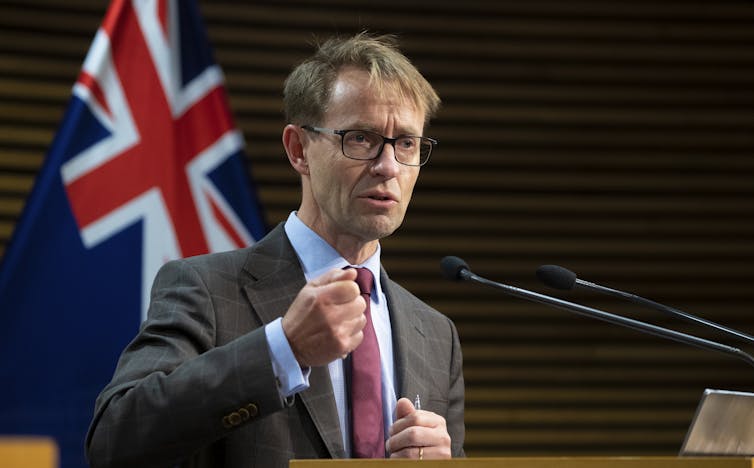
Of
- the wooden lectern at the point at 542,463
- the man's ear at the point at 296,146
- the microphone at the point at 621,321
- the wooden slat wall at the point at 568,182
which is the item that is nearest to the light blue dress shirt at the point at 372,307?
the man's ear at the point at 296,146

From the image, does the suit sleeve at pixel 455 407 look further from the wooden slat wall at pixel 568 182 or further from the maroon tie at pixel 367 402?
the wooden slat wall at pixel 568 182

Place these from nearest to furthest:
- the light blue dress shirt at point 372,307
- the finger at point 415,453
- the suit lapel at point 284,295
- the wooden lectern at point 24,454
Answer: the wooden lectern at point 24,454
the finger at point 415,453
the suit lapel at point 284,295
the light blue dress shirt at point 372,307

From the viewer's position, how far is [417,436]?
209 cm

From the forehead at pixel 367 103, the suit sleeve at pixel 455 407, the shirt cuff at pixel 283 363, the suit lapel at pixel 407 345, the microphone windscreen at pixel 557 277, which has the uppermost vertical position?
the forehead at pixel 367 103

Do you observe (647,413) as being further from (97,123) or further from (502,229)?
(97,123)

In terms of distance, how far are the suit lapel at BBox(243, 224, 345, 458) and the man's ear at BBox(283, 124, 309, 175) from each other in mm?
184

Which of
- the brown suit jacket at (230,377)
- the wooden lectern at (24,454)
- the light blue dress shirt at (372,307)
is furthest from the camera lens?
the light blue dress shirt at (372,307)

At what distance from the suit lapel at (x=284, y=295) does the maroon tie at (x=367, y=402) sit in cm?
6

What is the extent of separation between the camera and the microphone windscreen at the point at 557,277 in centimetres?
229

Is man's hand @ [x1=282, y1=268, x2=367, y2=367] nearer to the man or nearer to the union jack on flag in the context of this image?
the man

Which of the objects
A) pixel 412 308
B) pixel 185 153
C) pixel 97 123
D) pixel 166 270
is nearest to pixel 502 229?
pixel 185 153

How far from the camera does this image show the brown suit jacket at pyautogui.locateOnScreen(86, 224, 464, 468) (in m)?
1.99

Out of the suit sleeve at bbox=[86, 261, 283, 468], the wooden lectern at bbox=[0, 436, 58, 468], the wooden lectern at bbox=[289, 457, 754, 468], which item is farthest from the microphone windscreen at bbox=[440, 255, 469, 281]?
the wooden lectern at bbox=[0, 436, 58, 468]

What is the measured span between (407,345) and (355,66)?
72cm
